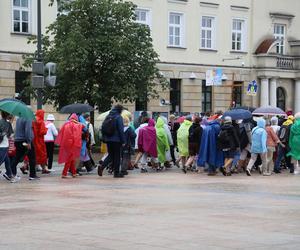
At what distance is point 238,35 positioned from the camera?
160ft

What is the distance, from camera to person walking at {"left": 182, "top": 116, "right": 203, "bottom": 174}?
22406mm

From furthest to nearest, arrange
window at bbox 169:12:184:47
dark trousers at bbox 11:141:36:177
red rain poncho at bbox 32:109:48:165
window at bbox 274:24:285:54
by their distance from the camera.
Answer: window at bbox 274:24:285:54
window at bbox 169:12:184:47
red rain poncho at bbox 32:109:48:165
dark trousers at bbox 11:141:36:177

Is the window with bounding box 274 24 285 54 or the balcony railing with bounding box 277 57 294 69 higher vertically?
the window with bounding box 274 24 285 54

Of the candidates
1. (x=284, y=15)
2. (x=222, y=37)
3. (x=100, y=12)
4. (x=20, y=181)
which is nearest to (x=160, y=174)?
(x=20, y=181)

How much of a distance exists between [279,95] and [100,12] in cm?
2088

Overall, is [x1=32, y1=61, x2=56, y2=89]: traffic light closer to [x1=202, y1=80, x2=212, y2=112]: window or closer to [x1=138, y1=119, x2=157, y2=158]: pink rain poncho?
[x1=138, y1=119, x2=157, y2=158]: pink rain poncho

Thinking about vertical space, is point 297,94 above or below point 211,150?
above

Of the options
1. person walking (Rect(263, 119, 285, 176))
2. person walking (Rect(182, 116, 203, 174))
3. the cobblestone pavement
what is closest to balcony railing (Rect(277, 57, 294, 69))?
person walking (Rect(263, 119, 285, 176))

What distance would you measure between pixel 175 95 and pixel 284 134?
22823mm

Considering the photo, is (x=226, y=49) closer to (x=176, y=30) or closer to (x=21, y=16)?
(x=176, y=30)

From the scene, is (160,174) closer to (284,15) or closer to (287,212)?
(287,212)

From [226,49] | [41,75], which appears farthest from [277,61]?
[41,75]

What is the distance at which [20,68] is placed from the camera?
121 ft

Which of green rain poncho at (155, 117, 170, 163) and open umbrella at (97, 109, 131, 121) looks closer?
open umbrella at (97, 109, 131, 121)
